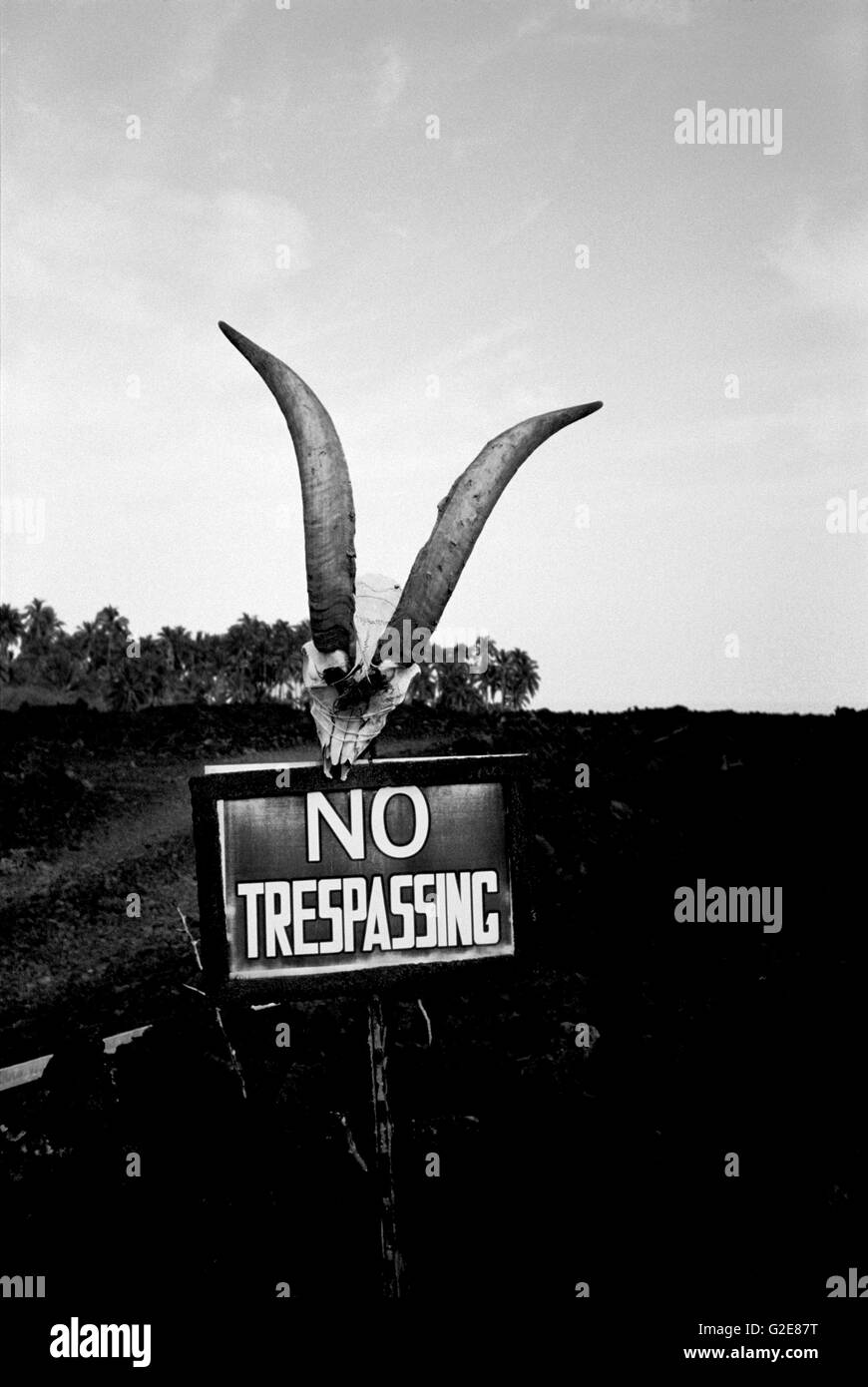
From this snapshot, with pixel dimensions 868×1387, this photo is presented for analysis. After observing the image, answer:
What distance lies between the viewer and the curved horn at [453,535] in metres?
3.79

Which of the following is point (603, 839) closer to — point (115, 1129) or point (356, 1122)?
point (356, 1122)

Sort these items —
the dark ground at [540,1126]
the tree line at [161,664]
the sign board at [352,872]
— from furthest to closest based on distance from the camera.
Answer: the tree line at [161,664] < the dark ground at [540,1126] < the sign board at [352,872]

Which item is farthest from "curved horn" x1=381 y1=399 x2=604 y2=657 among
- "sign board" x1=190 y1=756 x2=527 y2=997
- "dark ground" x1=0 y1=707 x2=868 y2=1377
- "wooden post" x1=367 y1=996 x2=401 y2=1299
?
"wooden post" x1=367 y1=996 x2=401 y2=1299

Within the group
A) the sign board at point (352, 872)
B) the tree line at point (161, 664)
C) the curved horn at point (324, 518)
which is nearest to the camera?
the curved horn at point (324, 518)

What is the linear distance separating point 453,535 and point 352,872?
1.60 m

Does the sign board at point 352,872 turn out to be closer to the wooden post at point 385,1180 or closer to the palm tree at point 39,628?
the wooden post at point 385,1180

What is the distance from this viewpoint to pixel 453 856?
13.0ft

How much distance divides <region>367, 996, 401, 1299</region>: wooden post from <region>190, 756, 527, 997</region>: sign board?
1.43 feet

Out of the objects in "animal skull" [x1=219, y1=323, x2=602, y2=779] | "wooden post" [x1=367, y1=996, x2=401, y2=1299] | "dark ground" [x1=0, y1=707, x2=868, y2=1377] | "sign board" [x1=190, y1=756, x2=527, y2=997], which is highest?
"animal skull" [x1=219, y1=323, x2=602, y2=779]

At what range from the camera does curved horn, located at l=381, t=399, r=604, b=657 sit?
3791mm

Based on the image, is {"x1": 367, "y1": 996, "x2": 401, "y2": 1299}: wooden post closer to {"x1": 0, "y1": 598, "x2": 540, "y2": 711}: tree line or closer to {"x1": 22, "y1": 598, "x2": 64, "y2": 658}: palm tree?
{"x1": 0, "y1": 598, "x2": 540, "y2": 711}: tree line

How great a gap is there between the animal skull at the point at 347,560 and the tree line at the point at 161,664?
52939 millimetres

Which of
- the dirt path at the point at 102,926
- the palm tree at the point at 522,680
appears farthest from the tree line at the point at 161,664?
the dirt path at the point at 102,926
